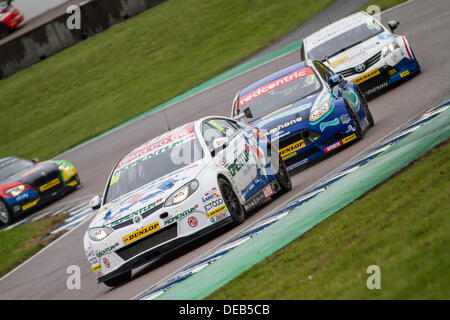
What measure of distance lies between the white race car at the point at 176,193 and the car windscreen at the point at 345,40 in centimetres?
615

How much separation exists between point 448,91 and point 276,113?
10.7 feet

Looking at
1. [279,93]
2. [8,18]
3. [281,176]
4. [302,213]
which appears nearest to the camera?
[302,213]

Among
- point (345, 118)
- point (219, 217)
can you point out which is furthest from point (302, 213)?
point (345, 118)

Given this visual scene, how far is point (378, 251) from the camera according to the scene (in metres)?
5.47

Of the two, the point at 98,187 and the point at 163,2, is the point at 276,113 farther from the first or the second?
the point at 163,2

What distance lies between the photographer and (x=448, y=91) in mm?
13789

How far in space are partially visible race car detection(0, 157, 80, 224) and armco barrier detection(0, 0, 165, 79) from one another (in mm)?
16577

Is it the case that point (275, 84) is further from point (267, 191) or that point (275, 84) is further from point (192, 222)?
point (192, 222)

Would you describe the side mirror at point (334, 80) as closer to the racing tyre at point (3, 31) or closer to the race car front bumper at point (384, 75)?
the race car front bumper at point (384, 75)

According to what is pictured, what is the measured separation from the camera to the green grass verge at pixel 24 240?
14317 millimetres

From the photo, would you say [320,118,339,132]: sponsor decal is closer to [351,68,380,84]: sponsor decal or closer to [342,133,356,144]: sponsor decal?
[342,133,356,144]: sponsor decal

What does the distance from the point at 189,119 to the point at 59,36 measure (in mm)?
16746

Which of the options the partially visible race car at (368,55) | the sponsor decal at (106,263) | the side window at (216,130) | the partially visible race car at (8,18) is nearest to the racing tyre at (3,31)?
the partially visible race car at (8,18)

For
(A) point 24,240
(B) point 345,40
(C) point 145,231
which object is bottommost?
(A) point 24,240
